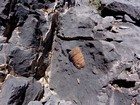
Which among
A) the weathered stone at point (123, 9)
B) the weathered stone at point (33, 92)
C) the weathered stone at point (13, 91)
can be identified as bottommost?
Result: the weathered stone at point (33, 92)

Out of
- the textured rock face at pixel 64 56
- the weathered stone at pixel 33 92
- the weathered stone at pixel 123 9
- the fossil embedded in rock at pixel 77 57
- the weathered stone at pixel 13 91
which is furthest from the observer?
the weathered stone at pixel 123 9

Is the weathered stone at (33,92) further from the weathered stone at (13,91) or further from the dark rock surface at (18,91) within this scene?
the weathered stone at (13,91)

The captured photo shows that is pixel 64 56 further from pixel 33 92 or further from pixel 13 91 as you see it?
pixel 13 91

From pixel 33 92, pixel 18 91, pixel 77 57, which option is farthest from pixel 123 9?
pixel 18 91

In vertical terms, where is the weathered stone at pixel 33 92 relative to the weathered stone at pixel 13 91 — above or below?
below

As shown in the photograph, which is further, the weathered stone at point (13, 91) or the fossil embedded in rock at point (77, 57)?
the fossil embedded in rock at point (77, 57)

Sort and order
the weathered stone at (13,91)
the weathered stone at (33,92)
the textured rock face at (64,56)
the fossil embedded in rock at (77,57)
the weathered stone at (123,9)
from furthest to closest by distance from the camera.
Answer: the weathered stone at (123,9)
the fossil embedded in rock at (77,57)
the textured rock face at (64,56)
the weathered stone at (33,92)
the weathered stone at (13,91)

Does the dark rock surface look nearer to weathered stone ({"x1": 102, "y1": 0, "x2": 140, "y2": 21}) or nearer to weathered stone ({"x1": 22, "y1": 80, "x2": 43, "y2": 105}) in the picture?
weathered stone ({"x1": 22, "y1": 80, "x2": 43, "y2": 105})

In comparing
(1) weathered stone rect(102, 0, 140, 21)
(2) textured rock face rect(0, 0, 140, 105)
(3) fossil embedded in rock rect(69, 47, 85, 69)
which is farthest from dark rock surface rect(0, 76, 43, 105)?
(1) weathered stone rect(102, 0, 140, 21)

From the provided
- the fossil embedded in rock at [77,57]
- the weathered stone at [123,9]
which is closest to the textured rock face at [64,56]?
the fossil embedded in rock at [77,57]

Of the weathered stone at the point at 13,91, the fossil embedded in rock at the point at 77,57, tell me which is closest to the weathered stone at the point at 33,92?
the weathered stone at the point at 13,91
